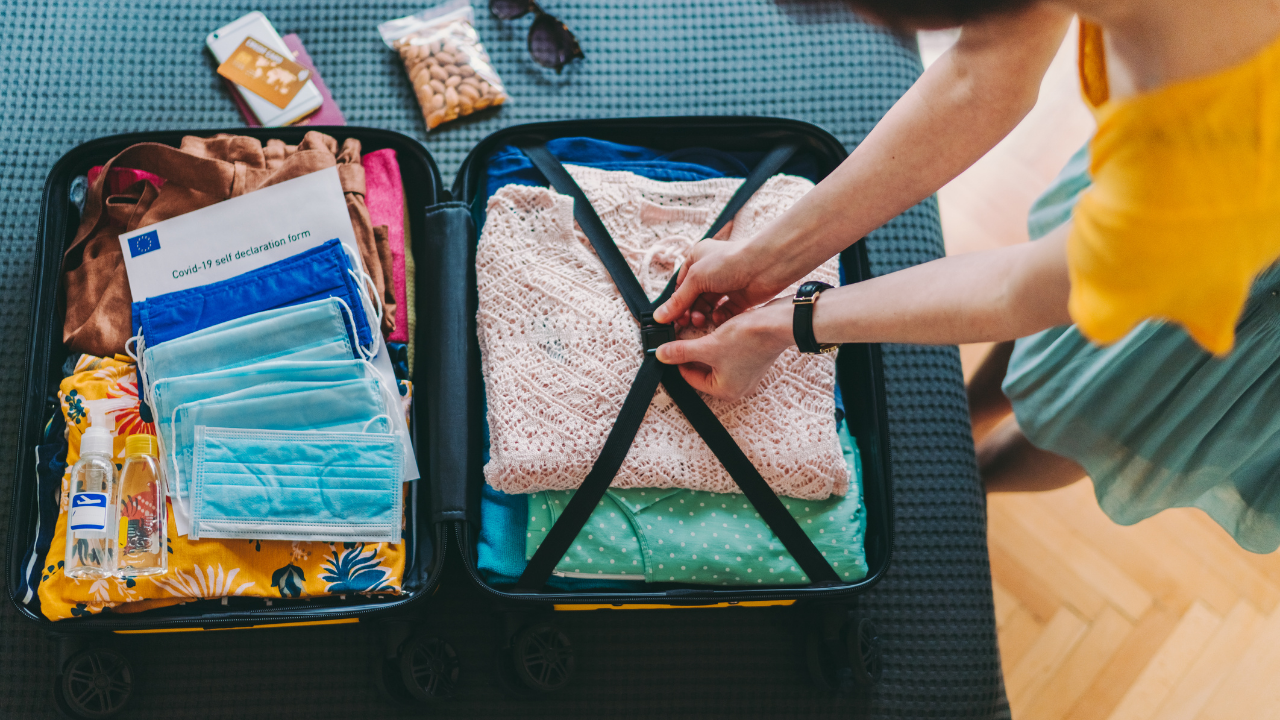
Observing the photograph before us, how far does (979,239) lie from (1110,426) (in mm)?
668

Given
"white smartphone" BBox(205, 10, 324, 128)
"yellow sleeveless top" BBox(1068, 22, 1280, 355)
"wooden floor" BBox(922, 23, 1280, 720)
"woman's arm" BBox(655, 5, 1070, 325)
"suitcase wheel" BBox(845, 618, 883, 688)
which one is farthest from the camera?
"wooden floor" BBox(922, 23, 1280, 720)

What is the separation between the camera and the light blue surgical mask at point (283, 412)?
28.1 inches

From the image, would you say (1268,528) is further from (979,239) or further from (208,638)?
(208,638)

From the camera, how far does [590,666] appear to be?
852 millimetres

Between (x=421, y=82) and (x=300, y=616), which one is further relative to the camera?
(x=421, y=82)

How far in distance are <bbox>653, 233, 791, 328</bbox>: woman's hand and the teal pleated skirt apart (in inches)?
11.6

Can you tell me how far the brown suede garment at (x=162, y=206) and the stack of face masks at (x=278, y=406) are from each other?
0.04 m

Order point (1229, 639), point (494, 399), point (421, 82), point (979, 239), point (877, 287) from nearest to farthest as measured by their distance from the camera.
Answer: point (877, 287)
point (494, 399)
point (421, 82)
point (1229, 639)
point (979, 239)

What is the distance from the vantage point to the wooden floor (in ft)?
3.59

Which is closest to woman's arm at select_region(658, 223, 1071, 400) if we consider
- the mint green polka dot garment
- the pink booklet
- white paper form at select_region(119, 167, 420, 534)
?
the mint green polka dot garment

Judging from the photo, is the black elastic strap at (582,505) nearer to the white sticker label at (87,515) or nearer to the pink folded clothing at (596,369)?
the pink folded clothing at (596,369)

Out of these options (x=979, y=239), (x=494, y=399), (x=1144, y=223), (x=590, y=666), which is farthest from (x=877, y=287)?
(x=979, y=239)

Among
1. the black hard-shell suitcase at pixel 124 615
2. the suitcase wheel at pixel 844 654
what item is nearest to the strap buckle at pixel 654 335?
the black hard-shell suitcase at pixel 124 615

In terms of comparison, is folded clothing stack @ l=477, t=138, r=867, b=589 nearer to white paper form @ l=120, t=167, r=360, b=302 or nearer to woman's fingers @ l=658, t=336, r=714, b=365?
woman's fingers @ l=658, t=336, r=714, b=365
